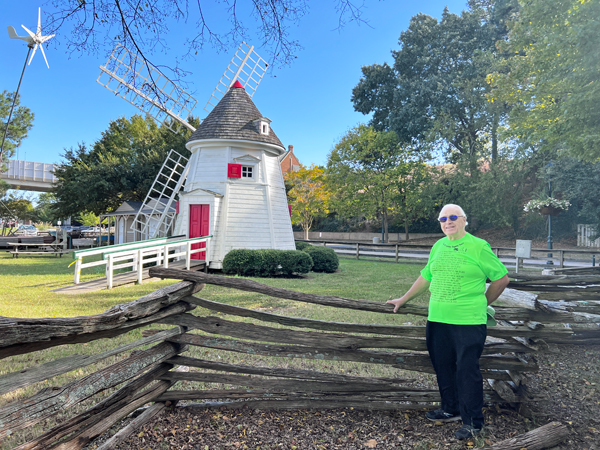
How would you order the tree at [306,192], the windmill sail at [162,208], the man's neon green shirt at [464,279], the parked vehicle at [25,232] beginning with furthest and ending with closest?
the parked vehicle at [25,232] < the tree at [306,192] < the windmill sail at [162,208] < the man's neon green shirt at [464,279]

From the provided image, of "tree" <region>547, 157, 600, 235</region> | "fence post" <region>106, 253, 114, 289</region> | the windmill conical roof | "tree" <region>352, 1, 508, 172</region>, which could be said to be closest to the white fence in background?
"tree" <region>547, 157, 600, 235</region>

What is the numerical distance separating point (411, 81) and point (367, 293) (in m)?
28.4

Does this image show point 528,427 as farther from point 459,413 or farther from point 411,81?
point 411,81

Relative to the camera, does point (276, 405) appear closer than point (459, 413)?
No

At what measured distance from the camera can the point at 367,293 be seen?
10000 millimetres

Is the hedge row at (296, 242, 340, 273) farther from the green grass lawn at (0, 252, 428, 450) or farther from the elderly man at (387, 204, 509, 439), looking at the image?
the elderly man at (387, 204, 509, 439)

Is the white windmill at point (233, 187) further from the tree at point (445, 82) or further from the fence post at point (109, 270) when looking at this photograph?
the tree at point (445, 82)

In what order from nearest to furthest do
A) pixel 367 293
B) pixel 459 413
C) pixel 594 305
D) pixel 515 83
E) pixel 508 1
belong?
pixel 459 413 → pixel 594 305 → pixel 367 293 → pixel 515 83 → pixel 508 1

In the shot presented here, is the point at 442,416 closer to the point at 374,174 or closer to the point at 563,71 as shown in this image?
the point at 563,71

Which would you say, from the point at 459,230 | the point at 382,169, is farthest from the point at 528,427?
the point at 382,169

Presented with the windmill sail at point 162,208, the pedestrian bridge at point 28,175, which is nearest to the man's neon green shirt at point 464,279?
the windmill sail at point 162,208

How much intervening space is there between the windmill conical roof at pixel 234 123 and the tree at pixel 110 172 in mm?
13092

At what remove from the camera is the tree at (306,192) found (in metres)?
35.1

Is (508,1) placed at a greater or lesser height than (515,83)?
greater
